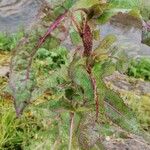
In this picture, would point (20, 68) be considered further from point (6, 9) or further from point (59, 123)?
point (6, 9)

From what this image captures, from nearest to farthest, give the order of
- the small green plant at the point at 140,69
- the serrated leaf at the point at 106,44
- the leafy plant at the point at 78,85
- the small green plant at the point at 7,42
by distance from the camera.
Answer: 1. the leafy plant at the point at 78,85
2. the serrated leaf at the point at 106,44
3. the small green plant at the point at 7,42
4. the small green plant at the point at 140,69

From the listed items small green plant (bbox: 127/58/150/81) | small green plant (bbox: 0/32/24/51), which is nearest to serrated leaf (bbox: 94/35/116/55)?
small green plant (bbox: 0/32/24/51)

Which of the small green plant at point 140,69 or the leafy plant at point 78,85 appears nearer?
the leafy plant at point 78,85

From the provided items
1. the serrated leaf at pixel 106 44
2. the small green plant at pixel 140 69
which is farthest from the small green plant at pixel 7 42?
the serrated leaf at pixel 106 44

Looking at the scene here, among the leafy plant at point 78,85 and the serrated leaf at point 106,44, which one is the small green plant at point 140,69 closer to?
the leafy plant at point 78,85

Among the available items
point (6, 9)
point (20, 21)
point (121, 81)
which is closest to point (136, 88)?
point (121, 81)

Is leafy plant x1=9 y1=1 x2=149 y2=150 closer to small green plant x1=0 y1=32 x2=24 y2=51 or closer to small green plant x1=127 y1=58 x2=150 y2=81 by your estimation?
small green plant x1=0 y1=32 x2=24 y2=51

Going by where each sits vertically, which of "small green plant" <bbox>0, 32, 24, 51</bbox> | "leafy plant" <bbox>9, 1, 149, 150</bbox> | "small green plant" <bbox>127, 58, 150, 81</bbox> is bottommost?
"small green plant" <bbox>127, 58, 150, 81</bbox>
